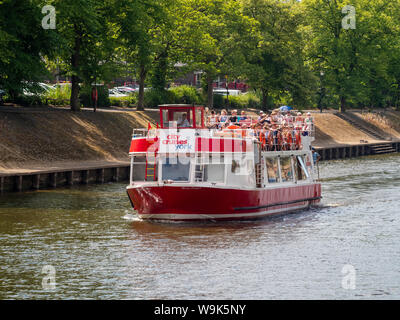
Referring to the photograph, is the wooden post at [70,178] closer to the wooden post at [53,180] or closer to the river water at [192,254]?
the wooden post at [53,180]

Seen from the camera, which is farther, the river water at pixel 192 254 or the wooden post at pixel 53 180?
the wooden post at pixel 53 180

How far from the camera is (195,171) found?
3359 cm

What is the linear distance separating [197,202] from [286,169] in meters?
7.26

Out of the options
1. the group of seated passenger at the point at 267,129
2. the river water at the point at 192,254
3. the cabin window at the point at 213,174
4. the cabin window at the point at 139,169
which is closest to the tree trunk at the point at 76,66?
the river water at the point at 192,254

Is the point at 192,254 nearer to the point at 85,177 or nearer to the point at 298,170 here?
the point at 298,170

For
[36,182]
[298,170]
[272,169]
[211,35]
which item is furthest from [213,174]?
[211,35]

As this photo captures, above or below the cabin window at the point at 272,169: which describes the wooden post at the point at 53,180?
below

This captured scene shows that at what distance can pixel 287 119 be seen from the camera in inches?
1642

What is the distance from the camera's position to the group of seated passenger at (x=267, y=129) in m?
35.7

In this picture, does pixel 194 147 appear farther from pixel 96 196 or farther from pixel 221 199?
pixel 96 196

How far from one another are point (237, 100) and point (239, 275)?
67.0 m

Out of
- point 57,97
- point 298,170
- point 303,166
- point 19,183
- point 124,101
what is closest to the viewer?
point 298,170

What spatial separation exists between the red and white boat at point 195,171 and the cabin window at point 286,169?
2515 mm
